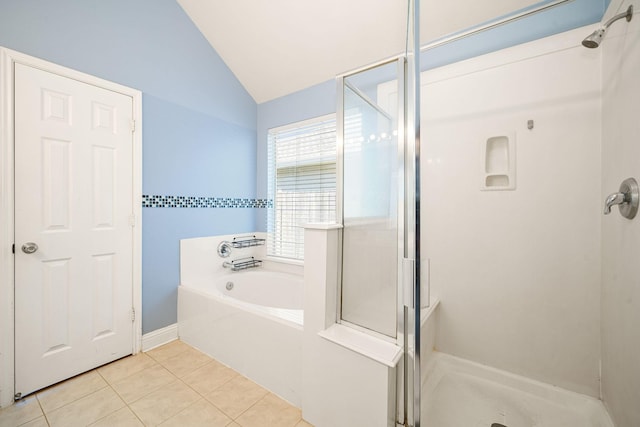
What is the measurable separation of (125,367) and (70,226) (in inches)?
42.0

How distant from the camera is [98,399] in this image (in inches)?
57.4

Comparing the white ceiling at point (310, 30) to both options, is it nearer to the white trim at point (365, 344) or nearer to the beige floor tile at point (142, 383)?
the white trim at point (365, 344)

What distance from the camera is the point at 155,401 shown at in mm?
1450

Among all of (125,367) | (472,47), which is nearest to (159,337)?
(125,367)

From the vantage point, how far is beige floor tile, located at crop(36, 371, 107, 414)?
142 cm

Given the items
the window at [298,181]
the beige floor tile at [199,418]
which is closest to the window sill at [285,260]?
the window at [298,181]

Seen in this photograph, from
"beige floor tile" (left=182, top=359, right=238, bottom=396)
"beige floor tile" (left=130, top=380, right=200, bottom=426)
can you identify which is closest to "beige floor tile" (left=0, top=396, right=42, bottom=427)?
"beige floor tile" (left=130, top=380, right=200, bottom=426)

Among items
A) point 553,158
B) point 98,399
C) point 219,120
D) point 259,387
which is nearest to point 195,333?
point 98,399

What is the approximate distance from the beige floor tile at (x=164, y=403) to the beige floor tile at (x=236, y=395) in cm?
13

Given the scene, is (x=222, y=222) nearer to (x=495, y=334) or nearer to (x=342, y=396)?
(x=342, y=396)

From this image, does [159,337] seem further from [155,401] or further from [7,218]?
[7,218]

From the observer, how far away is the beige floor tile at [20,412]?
4.26 feet

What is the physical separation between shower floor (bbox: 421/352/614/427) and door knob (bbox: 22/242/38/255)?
7.85ft

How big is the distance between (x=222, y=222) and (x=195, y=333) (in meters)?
1.06
